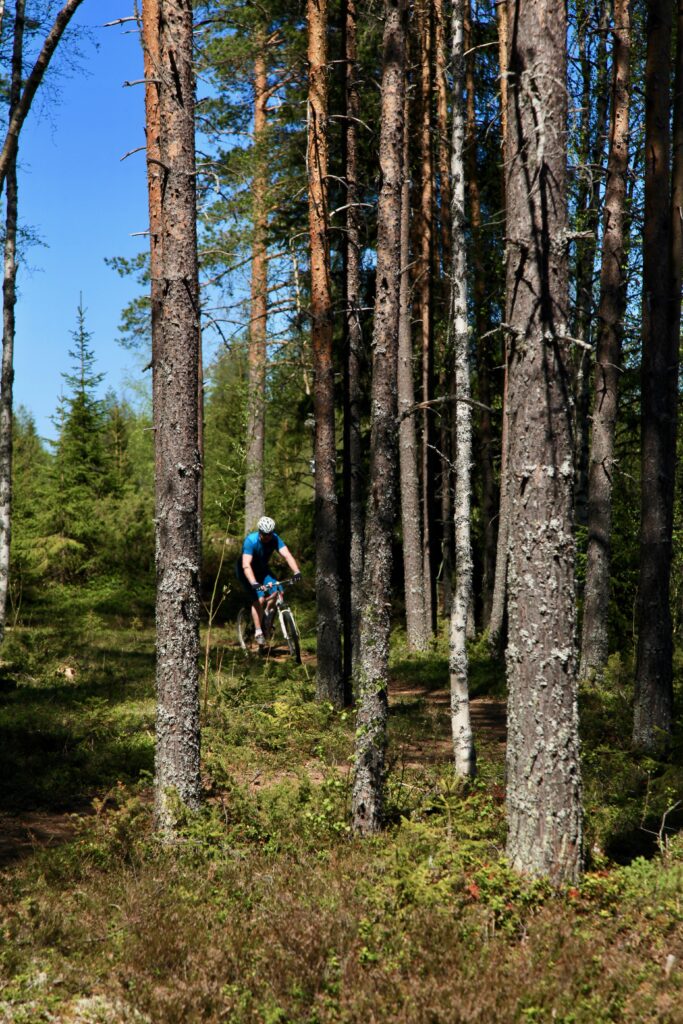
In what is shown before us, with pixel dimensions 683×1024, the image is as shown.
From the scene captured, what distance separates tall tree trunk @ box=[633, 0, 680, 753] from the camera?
9.41m

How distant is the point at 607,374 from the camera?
12734 mm

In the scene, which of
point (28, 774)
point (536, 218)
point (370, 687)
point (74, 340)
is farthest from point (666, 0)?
point (74, 340)

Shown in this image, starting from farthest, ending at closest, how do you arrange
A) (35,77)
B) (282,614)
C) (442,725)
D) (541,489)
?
(282,614) → (442,725) → (35,77) → (541,489)

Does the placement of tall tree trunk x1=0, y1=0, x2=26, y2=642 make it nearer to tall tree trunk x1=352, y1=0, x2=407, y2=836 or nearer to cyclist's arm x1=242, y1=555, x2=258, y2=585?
cyclist's arm x1=242, y1=555, x2=258, y2=585

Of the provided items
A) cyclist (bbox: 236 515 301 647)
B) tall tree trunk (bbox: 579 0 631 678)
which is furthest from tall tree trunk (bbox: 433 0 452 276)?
cyclist (bbox: 236 515 301 647)

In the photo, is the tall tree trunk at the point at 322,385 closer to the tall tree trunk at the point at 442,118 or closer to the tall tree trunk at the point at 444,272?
the tall tree trunk at the point at 442,118

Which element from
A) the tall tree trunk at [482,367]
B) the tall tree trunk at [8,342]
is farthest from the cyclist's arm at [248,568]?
the tall tree trunk at [482,367]

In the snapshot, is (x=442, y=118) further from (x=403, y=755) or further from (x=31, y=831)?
(x=31, y=831)

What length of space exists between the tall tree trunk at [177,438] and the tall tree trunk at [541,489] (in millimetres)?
2773

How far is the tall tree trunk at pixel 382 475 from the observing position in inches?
276

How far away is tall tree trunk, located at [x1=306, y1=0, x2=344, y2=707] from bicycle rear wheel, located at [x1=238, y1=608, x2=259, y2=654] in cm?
301

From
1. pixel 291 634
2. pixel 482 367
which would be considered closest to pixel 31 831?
pixel 291 634

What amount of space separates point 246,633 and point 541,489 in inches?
415

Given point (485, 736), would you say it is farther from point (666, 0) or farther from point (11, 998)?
point (666, 0)
